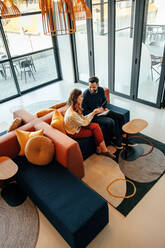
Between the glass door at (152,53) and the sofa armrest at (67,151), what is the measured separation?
8.36 ft

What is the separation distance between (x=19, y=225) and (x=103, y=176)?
1.24m

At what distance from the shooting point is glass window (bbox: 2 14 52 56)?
4.96 m

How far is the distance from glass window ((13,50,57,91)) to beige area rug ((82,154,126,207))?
3765 millimetres

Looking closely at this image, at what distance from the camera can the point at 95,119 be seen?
3256 mm

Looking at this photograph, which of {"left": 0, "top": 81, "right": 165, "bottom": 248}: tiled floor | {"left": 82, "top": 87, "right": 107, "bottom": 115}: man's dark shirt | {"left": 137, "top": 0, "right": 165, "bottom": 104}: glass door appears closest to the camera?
{"left": 0, "top": 81, "right": 165, "bottom": 248}: tiled floor

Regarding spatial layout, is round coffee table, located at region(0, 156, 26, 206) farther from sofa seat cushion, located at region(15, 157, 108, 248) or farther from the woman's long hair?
the woman's long hair

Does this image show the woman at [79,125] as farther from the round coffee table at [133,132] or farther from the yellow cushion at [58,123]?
the round coffee table at [133,132]

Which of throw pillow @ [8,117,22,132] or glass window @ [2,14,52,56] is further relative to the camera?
glass window @ [2,14,52,56]

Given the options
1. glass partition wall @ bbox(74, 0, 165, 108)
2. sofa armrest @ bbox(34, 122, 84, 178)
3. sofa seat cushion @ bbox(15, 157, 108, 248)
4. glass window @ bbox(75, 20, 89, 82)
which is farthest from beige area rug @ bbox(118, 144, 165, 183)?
glass window @ bbox(75, 20, 89, 82)

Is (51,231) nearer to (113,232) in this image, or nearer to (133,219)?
(113,232)

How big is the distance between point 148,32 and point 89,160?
2.76m

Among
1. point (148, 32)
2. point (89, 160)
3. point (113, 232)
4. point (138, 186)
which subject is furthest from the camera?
point (148, 32)

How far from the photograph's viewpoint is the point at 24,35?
17.6 feet

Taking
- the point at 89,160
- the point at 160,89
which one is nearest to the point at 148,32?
the point at 160,89
